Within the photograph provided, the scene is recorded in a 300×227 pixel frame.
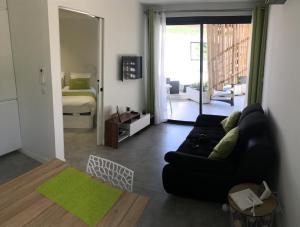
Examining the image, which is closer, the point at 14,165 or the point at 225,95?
the point at 14,165

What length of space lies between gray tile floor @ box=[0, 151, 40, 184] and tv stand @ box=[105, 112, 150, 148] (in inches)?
46.8

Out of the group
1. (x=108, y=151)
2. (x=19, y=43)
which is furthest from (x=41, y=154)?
(x=19, y=43)

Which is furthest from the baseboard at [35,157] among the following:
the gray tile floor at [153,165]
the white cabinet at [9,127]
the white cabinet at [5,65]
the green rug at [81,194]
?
the green rug at [81,194]

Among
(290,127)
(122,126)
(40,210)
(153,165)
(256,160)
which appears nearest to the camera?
(40,210)

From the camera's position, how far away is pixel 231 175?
256 cm

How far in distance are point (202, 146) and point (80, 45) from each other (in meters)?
4.47

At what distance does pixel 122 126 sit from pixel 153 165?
121 centimetres

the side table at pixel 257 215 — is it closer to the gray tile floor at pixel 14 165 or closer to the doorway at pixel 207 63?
the gray tile floor at pixel 14 165

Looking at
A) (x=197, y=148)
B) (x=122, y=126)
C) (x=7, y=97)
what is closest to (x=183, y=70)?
(x=122, y=126)

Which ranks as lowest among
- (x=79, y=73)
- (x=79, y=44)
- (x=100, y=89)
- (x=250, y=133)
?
(x=250, y=133)

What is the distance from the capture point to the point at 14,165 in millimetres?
3639

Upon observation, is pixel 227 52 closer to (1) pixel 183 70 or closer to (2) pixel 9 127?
(1) pixel 183 70

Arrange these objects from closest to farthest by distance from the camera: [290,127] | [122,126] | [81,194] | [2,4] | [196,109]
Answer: [81,194]
[290,127]
[2,4]
[122,126]
[196,109]

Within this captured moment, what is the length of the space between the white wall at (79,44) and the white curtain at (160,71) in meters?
1.58
